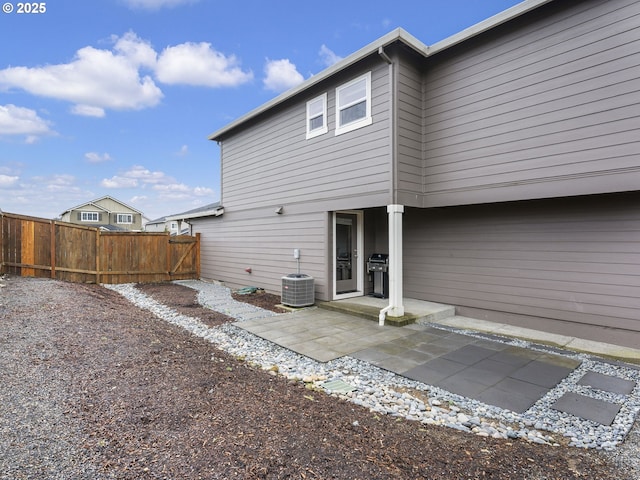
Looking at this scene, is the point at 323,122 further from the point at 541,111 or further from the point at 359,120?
the point at 541,111

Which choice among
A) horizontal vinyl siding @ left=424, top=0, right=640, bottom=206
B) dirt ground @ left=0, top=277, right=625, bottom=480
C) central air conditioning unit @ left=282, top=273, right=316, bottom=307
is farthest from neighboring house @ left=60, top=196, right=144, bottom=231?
horizontal vinyl siding @ left=424, top=0, right=640, bottom=206

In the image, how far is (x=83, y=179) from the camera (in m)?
30.1

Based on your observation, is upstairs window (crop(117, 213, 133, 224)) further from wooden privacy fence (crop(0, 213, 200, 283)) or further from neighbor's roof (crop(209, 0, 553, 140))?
neighbor's roof (crop(209, 0, 553, 140))

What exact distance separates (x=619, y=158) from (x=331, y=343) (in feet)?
15.5

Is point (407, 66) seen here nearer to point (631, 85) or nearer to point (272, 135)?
point (631, 85)

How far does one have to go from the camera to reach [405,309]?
658 cm

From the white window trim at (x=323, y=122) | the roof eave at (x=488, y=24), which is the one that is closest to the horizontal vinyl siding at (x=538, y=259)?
the white window trim at (x=323, y=122)

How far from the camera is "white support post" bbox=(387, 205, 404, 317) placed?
598 centimetres

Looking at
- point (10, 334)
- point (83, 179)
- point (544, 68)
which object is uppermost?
point (83, 179)

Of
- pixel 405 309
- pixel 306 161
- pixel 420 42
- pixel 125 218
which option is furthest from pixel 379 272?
pixel 125 218

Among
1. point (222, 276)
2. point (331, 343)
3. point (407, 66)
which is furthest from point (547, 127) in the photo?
point (222, 276)

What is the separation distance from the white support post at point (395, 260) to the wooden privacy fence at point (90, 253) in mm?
8394

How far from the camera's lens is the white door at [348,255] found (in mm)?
7809

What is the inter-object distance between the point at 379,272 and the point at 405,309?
144 centimetres
